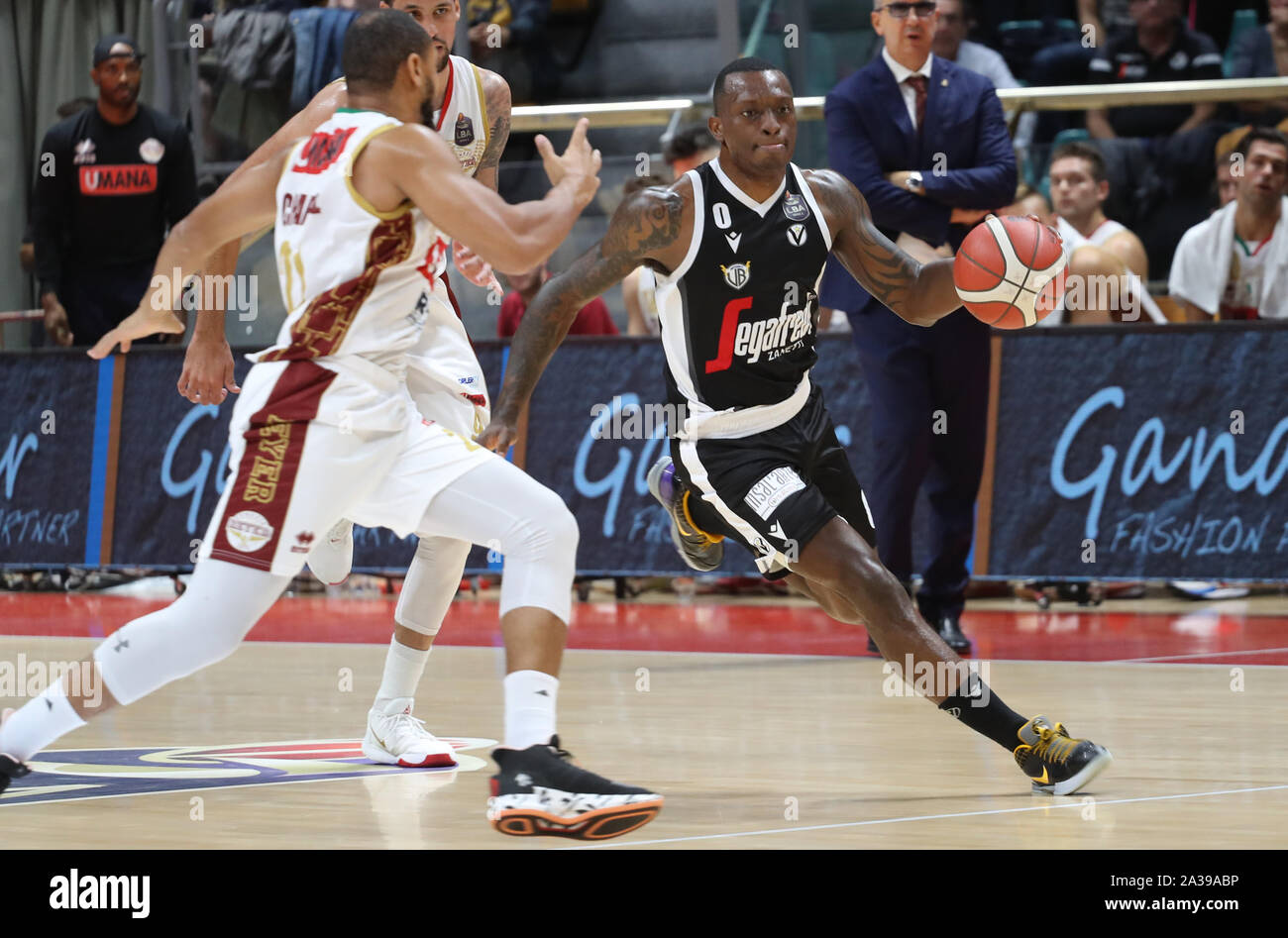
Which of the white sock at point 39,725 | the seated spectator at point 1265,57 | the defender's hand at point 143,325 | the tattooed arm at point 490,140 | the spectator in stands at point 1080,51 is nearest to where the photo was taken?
the white sock at point 39,725

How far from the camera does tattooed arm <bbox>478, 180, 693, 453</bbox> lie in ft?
17.5

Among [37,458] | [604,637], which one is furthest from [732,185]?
[37,458]

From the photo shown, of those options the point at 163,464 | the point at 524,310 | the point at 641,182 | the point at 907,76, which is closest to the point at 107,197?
the point at 163,464

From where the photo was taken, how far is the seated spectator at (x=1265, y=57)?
11203 mm

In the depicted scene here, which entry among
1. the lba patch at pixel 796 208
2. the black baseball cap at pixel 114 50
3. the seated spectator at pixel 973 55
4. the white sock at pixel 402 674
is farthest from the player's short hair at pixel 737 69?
the black baseball cap at pixel 114 50

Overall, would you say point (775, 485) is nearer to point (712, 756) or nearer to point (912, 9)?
point (712, 756)

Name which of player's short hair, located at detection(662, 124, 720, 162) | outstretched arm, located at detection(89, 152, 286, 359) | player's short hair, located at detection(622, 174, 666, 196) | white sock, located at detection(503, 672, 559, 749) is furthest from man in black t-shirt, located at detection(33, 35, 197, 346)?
white sock, located at detection(503, 672, 559, 749)

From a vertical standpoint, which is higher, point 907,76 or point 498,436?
point 907,76

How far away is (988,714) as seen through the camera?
500 centimetres

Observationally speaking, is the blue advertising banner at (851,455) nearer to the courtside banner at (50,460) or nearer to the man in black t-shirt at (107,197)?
the courtside banner at (50,460)

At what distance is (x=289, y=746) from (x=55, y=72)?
1100 centimetres

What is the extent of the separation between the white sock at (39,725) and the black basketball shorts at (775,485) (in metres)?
2.02

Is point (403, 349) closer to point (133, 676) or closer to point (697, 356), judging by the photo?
point (133, 676)

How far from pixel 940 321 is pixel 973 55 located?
4.02m
